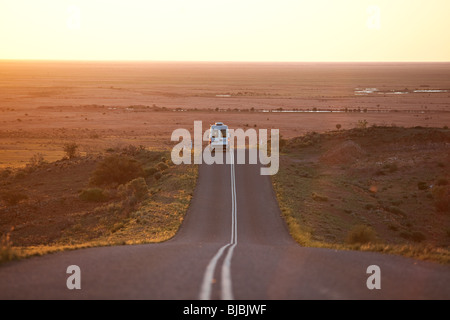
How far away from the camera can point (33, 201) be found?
98.8ft

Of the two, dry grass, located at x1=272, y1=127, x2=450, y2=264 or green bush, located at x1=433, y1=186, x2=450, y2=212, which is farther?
Answer: green bush, located at x1=433, y1=186, x2=450, y2=212

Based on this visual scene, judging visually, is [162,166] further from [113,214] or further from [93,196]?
[113,214]

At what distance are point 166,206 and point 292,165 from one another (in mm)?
16685

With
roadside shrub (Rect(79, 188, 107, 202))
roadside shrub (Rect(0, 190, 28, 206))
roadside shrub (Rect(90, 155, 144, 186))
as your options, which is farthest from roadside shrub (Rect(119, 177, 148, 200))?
roadside shrub (Rect(0, 190, 28, 206))

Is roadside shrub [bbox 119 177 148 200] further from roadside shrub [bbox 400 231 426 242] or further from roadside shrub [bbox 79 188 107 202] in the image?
roadside shrub [bbox 400 231 426 242]

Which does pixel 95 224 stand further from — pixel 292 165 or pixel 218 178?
pixel 292 165

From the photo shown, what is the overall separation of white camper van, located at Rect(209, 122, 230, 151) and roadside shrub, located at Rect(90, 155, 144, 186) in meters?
6.54

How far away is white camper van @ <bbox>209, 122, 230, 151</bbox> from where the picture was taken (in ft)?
120

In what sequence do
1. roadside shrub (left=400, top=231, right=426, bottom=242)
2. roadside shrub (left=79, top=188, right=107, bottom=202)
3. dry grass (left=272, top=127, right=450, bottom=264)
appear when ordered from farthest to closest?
1. roadside shrub (left=79, top=188, right=107, bottom=202)
2. roadside shrub (left=400, top=231, right=426, bottom=242)
3. dry grass (left=272, top=127, right=450, bottom=264)

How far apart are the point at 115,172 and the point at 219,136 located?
902 centimetres

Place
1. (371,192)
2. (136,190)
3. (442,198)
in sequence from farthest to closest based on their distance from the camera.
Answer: (371,192) < (136,190) < (442,198)

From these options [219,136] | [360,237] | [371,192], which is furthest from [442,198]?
[219,136]

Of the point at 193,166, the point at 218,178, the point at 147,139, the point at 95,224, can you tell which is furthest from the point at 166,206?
the point at 147,139

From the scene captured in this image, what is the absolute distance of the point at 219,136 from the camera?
37.1 m
